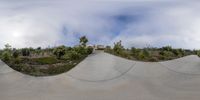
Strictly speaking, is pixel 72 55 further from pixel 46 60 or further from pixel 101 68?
pixel 101 68

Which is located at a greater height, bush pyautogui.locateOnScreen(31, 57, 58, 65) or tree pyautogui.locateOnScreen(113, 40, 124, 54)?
tree pyautogui.locateOnScreen(113, 40, 124, 54)

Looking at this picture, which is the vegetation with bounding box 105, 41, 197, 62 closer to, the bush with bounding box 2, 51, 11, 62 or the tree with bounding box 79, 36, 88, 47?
the tree with bounding box 79, 36, 88, 47

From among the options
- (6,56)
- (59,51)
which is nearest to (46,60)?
(59,51)

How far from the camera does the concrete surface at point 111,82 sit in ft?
28.3

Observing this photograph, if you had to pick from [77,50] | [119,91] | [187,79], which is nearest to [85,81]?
[119,91]

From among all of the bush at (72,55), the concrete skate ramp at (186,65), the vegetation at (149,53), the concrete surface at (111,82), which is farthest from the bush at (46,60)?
the concrete skate ramp at (186,65)

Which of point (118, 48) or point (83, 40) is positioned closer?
point (83, 40)

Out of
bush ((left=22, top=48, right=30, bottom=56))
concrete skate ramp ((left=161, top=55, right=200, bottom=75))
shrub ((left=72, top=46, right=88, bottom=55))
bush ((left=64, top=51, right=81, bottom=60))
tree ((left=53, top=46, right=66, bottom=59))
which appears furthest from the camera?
bush ((left=22, top=48, right=30, bottom=56))

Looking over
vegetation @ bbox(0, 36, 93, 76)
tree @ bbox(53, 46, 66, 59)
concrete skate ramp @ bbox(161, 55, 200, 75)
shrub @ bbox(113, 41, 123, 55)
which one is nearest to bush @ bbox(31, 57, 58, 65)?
vegetation @ bbox(0, 36, 93, 76)

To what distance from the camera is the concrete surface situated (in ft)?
28.3

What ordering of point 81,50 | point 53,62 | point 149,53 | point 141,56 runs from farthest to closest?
1. point 149,53
2. point 141,56
3. point 53,62
4. point 81,50

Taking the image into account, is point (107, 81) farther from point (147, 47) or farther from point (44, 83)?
point (147, 47)

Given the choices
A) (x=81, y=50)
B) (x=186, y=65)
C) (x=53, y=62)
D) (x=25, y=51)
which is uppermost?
(x=81, y=50)

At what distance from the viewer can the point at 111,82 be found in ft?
29.7
